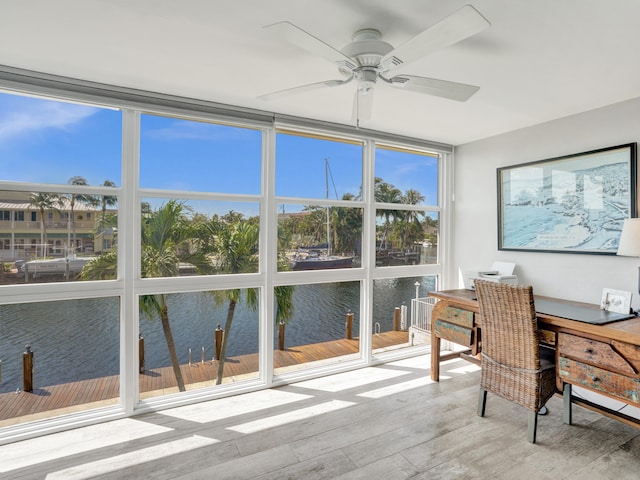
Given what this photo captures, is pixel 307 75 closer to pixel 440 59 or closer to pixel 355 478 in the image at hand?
pixel 440 59

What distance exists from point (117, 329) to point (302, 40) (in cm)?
240

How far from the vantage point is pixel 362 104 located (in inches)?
86.4

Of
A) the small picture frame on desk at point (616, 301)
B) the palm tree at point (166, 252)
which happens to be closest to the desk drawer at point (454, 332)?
the small picture frame on desk at point (616, 301)

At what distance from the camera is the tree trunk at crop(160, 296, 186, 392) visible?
2861mm

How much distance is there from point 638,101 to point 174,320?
3.95 meters

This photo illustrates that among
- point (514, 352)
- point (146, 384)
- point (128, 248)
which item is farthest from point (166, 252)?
point (514, 352)

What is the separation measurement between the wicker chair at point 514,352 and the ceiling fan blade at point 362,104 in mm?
1443

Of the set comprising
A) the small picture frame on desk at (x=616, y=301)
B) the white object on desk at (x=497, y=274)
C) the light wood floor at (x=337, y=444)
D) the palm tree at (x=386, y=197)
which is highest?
the palm tree at (x=386, y=197)

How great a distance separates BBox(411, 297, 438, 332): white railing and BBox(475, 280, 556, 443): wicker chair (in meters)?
1.38

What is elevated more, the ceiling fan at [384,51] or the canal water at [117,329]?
the ceiling fan at [384,51]

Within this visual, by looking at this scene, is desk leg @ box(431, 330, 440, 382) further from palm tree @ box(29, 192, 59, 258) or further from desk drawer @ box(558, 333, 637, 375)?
palm tree @ box(29, 192, 59, 258)

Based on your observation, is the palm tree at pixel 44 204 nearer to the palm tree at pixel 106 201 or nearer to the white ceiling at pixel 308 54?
the palm tree at pixel 106 201

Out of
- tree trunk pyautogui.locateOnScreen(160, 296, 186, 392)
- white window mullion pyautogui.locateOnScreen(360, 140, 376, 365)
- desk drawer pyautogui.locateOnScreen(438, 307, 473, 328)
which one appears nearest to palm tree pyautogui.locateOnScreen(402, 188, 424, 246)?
white window mullion pyautogui.locateOnScreen(360, 140, 376, 365)

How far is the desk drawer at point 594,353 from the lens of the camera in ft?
6.82
